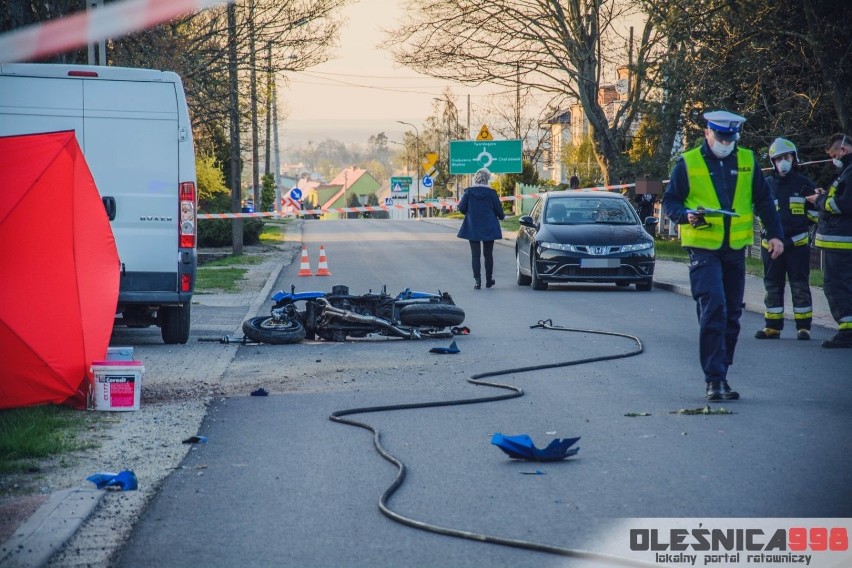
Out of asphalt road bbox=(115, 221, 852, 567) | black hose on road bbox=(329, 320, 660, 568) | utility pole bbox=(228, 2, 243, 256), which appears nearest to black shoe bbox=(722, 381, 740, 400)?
asphalt road bbox=(115, 221, 852, 567)

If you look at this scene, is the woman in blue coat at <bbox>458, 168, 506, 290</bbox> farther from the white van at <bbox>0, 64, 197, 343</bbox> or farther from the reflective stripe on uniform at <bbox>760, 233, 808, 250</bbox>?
the white van at <bbox>0, 64, 197, 343</bbox>

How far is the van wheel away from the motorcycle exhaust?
1378 millimetres

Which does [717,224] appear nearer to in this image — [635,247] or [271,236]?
[635,247]

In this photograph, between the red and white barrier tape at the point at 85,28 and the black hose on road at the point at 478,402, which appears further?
the red and white barrier tape at the point at 85,28

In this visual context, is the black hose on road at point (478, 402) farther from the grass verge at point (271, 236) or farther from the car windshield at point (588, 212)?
the grass verge at point (271, 236)

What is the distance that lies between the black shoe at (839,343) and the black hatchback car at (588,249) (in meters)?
7.67

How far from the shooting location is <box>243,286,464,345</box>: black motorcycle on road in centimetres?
1297

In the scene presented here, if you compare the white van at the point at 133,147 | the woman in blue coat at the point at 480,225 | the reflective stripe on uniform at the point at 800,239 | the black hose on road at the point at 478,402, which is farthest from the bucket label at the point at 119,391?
the woman in blue coat at the point at 480,225

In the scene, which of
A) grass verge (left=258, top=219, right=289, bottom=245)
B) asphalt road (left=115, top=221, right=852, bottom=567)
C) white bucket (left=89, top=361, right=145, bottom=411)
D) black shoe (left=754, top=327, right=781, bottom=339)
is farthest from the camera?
grass verge (left=258, top=219, right=289, bottom=245)

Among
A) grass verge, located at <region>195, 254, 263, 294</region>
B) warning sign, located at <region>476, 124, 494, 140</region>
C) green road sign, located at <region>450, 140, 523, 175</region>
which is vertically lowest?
grass verge, located at <region>195, 254, 263, 294</region>

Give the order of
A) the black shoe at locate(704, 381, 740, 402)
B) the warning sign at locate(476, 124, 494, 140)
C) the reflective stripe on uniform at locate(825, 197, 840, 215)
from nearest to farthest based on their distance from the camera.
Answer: the black shoe at locate(704, 381, 740, 402) < the reflective stripe on uniform at locate(825, 197, 840, 215) < the warning sign at locate(476, 124, 494, 140)

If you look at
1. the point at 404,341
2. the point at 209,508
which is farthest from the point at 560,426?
the point at 404,341

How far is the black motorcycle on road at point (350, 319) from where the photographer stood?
A: 12969 millimetres

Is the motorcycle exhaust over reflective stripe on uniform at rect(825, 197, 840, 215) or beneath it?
beneath
